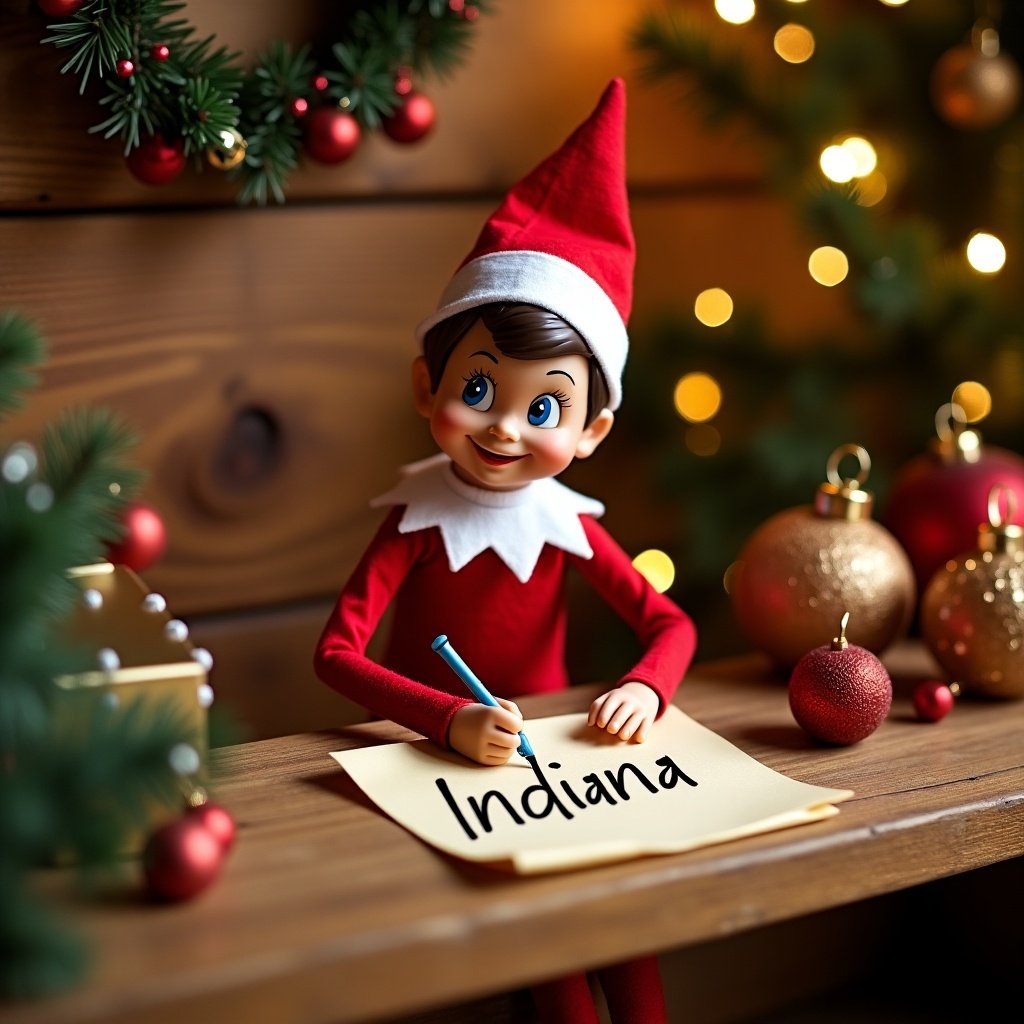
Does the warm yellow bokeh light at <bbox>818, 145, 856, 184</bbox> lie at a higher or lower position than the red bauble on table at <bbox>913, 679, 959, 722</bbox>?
higher

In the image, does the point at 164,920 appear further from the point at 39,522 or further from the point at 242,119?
the point at 242,119

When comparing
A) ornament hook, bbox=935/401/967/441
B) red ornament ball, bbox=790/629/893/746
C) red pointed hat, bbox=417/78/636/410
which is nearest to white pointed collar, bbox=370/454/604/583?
red pointed hat, bbox=417/78/636/410

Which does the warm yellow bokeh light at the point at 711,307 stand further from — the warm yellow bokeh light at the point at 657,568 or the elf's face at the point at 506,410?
the elf's face at the point at 506,410

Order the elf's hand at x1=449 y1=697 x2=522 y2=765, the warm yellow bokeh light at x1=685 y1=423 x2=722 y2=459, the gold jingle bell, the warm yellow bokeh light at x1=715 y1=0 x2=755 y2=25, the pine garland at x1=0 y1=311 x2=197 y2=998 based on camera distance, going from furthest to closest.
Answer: the warm yellow bokeh light at x1=685 y1=423 x2=722 y2=459
the warm yellow bokeh light at x1=715 y1=0 x2=755 y2=25
the gold jingle bell
the elf's hand at x1=449 y1=697 x2=522 y2=765
the pine garland at x1=0 y1=311 x2=197 y2=998

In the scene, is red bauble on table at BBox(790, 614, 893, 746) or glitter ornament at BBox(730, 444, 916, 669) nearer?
red bauble on table at BBox(790, 614, 893, 746)

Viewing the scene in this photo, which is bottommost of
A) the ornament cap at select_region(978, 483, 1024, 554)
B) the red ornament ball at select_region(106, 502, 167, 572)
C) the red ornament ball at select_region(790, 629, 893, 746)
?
the red ornament ball at select_region(790, 629, 893, 746)

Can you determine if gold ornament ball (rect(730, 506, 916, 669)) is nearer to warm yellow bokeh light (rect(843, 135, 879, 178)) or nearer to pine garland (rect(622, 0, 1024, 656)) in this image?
pine garland (rect(622, 0, 1024, 656))

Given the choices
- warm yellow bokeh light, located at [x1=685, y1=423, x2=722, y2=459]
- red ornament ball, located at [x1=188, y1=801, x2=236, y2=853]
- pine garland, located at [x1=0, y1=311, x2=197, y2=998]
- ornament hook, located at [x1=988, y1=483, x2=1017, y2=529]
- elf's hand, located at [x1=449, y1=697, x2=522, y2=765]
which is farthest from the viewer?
warm yellow bokeh light, located at [x1=685, y1=423, x2=722, y2=459]
